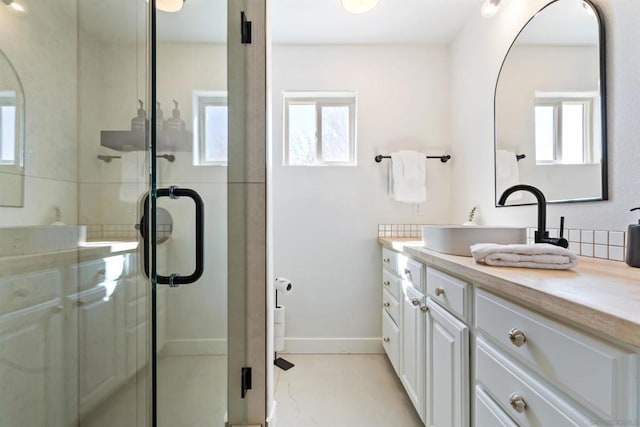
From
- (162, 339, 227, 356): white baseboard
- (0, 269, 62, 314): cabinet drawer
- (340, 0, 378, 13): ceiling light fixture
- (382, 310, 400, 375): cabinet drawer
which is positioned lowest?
(382, 310, 400, 375): cabinet drawer

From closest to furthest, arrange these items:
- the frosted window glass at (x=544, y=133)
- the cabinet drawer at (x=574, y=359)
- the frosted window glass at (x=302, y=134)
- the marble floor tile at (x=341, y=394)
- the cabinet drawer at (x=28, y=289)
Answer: the cabinet drawer at (x=574, y=359) → the cabinet drawer at (x=28, y=289) → the frosted window glass at (x=544, y=133) → the marble floor tile at (x=341, y=394) → the frosted window glass at (x=302, y=134)

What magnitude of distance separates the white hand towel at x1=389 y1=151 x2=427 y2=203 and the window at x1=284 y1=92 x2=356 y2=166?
16.0 inches

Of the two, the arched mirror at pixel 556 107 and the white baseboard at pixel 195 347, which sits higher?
the arched mirror at pixel 556 107

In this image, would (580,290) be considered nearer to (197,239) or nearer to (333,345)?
(197,239)

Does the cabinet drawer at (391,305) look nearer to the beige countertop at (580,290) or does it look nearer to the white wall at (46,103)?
the beige countertop at (580,290)

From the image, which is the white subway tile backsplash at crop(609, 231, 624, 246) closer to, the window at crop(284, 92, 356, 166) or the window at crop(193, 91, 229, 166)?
the window at crop(193, 91, 229, 166)

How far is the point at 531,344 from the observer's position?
681mm

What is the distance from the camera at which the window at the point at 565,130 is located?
46.2 inches

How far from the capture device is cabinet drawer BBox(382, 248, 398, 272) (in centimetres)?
192

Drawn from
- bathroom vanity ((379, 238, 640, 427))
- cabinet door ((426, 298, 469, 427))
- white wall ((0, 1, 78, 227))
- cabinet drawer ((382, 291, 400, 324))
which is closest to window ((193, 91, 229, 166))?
white wall ((0, 1, 78, 227))

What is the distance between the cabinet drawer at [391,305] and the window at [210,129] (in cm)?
138

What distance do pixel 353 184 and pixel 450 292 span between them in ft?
4.61

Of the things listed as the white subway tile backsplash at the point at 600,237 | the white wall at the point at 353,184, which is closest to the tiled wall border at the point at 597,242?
the white subway tile backsplash at the point at 600,237

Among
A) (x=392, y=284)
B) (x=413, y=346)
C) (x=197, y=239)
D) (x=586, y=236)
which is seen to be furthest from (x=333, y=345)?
(x=586, y=236)
